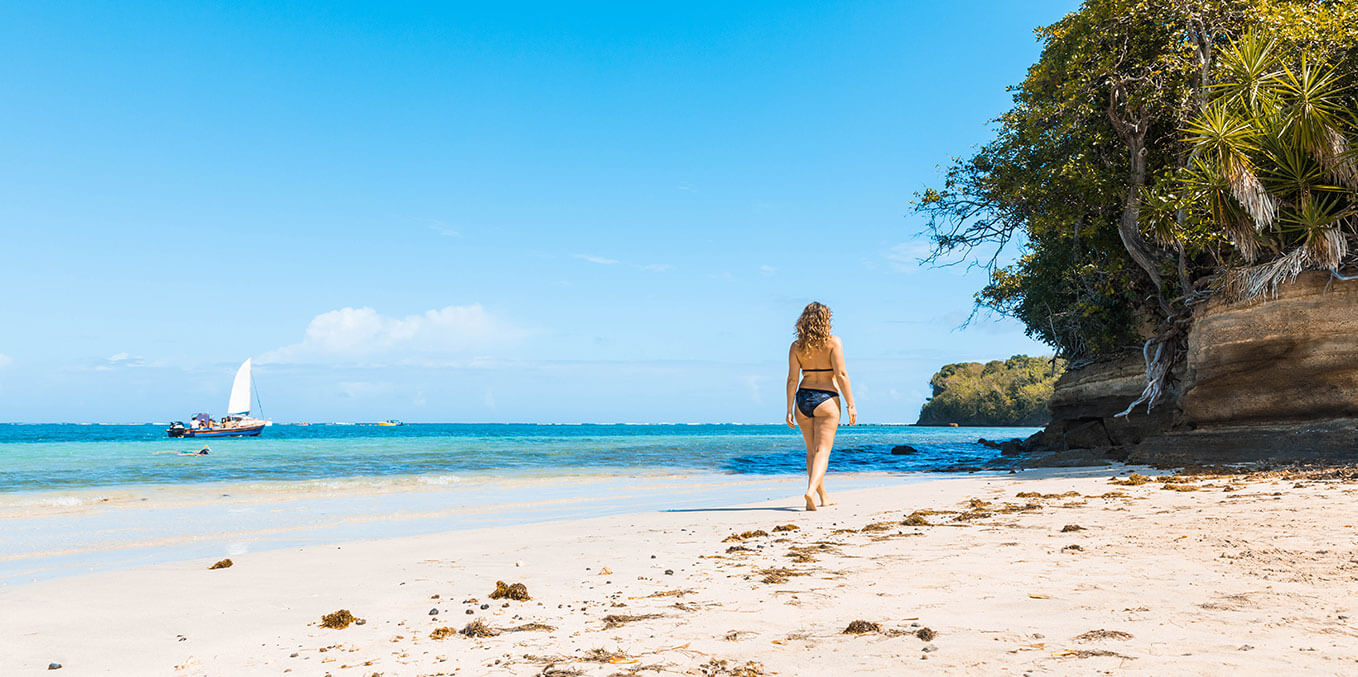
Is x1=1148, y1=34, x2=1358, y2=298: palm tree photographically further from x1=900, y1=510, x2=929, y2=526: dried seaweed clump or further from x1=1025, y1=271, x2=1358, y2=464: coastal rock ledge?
x1=900, y1=510, x2=929, y2=526: dried seaweed clump

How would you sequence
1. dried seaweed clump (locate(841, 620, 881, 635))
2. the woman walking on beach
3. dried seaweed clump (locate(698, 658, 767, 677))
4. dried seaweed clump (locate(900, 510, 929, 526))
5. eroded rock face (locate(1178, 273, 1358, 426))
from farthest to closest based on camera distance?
eroded rock face (locate(1178, 273, 1358, 426))
the woman walking on beach
dried seaweed clump (locate(900, 510, 929, 526))
dried seaweed clump (locate(841, 620, 881, 635))
dried seaweed clump (locate(698, 658, 767, 677))

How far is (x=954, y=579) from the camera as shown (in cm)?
427

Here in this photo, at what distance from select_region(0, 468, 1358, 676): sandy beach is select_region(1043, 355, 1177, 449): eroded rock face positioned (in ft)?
39.8

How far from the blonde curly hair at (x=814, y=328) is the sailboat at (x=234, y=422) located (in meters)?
67.9

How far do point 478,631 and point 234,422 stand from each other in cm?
7286

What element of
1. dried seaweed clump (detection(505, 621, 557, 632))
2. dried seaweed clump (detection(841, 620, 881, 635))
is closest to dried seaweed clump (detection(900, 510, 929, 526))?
dried seaweed clump (detection(841, 620, 881, 635))

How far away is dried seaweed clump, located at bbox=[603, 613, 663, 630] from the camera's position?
3570mm

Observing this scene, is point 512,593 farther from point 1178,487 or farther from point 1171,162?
point 1171,162

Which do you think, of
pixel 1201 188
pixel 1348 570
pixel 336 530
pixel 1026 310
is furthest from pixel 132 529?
pixel 1026 310

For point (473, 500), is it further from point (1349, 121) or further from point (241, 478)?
point (1349, 121)

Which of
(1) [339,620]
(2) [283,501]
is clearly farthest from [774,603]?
(2) [283,501]

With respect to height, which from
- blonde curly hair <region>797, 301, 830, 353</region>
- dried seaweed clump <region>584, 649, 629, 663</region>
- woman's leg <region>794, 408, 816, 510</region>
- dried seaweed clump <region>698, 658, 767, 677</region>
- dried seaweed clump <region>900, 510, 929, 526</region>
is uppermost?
blonde curly hair <region>797, 301, 830, 353</region>

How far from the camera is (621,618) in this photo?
368 centimetres

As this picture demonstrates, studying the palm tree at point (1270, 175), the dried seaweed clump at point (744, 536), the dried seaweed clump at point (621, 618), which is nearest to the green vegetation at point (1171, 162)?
the palm tree at point (1270, 175)
